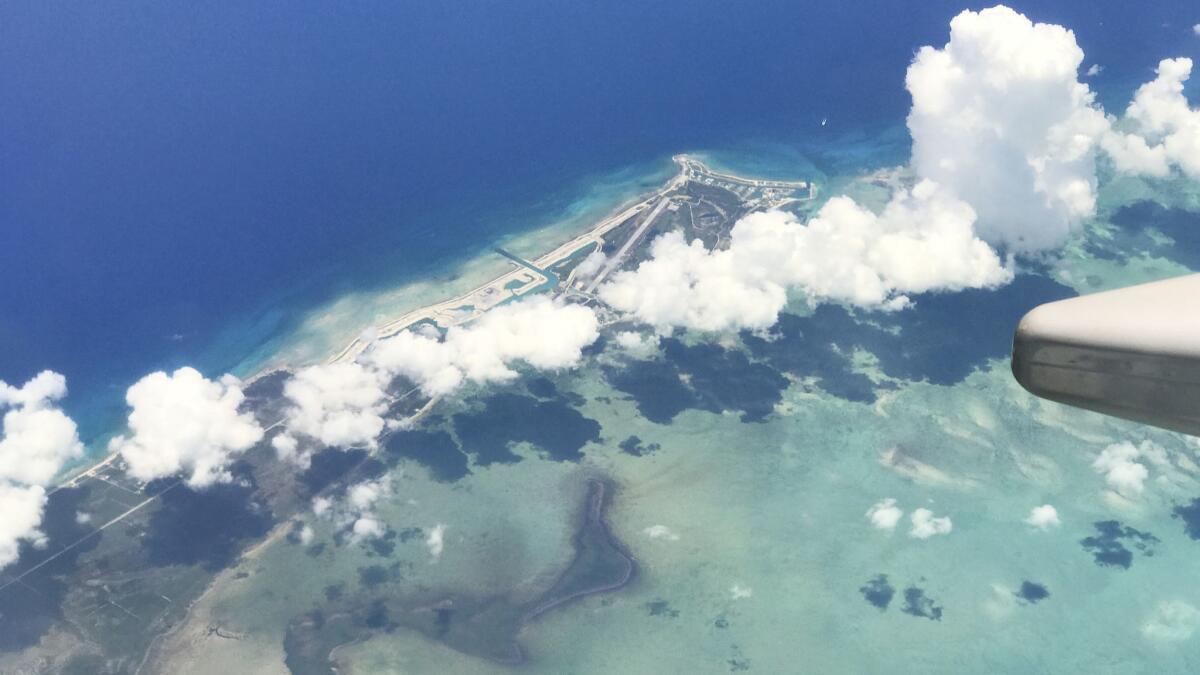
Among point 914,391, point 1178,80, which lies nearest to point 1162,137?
point 1178,80

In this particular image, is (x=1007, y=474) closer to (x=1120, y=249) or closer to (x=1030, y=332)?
(x=1120, y=249)

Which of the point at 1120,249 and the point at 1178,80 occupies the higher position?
the point at 1178,80

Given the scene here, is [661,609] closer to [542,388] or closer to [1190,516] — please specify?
[542,388]

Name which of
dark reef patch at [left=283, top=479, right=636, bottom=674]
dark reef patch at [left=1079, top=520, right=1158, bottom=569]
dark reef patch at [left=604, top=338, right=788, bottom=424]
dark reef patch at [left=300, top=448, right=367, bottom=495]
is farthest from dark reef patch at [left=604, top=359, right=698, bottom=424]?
dark reef patch at [left=1079, top=520, right=1158, bottom=569]

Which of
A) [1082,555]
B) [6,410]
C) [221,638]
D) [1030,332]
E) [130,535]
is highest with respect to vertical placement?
[1030,332]

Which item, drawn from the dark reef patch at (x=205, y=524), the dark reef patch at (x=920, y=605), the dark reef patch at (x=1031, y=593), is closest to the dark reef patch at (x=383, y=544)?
the dark reef patch at (x=205, y=524)

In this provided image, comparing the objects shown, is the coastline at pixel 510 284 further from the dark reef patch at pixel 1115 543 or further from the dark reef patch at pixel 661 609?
the dark reef patch at pixel 1115 543
